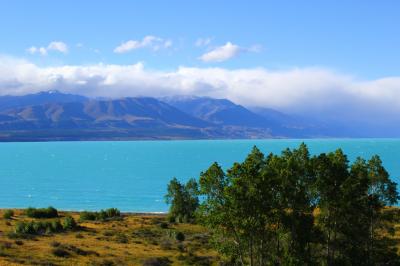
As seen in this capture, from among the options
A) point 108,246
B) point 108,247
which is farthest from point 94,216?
point 108,247

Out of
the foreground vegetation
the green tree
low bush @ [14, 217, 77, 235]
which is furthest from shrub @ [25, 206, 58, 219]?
the foreground vegetation

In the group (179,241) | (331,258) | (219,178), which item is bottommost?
(179,241)

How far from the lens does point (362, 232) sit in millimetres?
49656

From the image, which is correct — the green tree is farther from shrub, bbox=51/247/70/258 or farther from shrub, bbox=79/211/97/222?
shrub, bbox=51/247/70/258

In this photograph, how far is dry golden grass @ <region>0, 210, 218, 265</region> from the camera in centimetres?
5190

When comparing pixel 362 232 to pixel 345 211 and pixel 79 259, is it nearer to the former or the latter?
pixel 345 211

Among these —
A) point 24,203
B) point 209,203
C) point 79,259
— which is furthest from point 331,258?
point 24,203

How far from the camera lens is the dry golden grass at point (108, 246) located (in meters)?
51.9

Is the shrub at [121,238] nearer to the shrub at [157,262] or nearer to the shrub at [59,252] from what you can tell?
the shrub at [157,262]

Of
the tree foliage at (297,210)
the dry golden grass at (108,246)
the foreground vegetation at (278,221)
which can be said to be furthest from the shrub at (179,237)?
the tree foliage at (297,210)

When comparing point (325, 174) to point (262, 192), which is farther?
point (325, 174)

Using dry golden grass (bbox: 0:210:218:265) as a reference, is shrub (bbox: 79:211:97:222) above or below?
below

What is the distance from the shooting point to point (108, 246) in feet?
210

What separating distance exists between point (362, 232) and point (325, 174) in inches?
302
